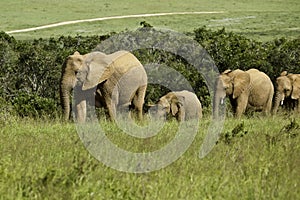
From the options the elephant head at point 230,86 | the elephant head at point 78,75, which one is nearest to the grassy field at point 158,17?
the elephant head at point 230,86

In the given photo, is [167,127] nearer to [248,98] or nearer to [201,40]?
[248,98]

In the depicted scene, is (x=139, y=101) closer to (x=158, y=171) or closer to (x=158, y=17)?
(x=158, y=171)

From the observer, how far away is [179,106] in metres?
17.8

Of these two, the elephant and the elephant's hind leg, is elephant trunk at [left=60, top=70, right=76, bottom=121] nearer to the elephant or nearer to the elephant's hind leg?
the elephant's hind leg

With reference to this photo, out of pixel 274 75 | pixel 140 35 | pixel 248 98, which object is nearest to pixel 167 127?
pixel 248 98

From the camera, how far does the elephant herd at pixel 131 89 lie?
12273 mm

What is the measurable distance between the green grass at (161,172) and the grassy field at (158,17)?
4523 cm

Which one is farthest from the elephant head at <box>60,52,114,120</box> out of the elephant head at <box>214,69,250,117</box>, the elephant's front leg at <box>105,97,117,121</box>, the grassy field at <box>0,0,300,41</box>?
the grassy field at <box>0,0,300,41</box>

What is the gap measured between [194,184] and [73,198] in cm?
109

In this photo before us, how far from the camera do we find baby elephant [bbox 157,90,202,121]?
1734 cm

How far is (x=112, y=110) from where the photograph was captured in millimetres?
12703

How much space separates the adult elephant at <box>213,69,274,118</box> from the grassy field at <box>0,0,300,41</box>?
33.9 meters

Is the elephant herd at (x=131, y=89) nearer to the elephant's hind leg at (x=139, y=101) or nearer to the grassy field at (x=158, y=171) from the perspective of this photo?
the elephant's hind leg at (x=139, y=101)

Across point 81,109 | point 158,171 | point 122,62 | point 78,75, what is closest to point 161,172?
point 158,171
